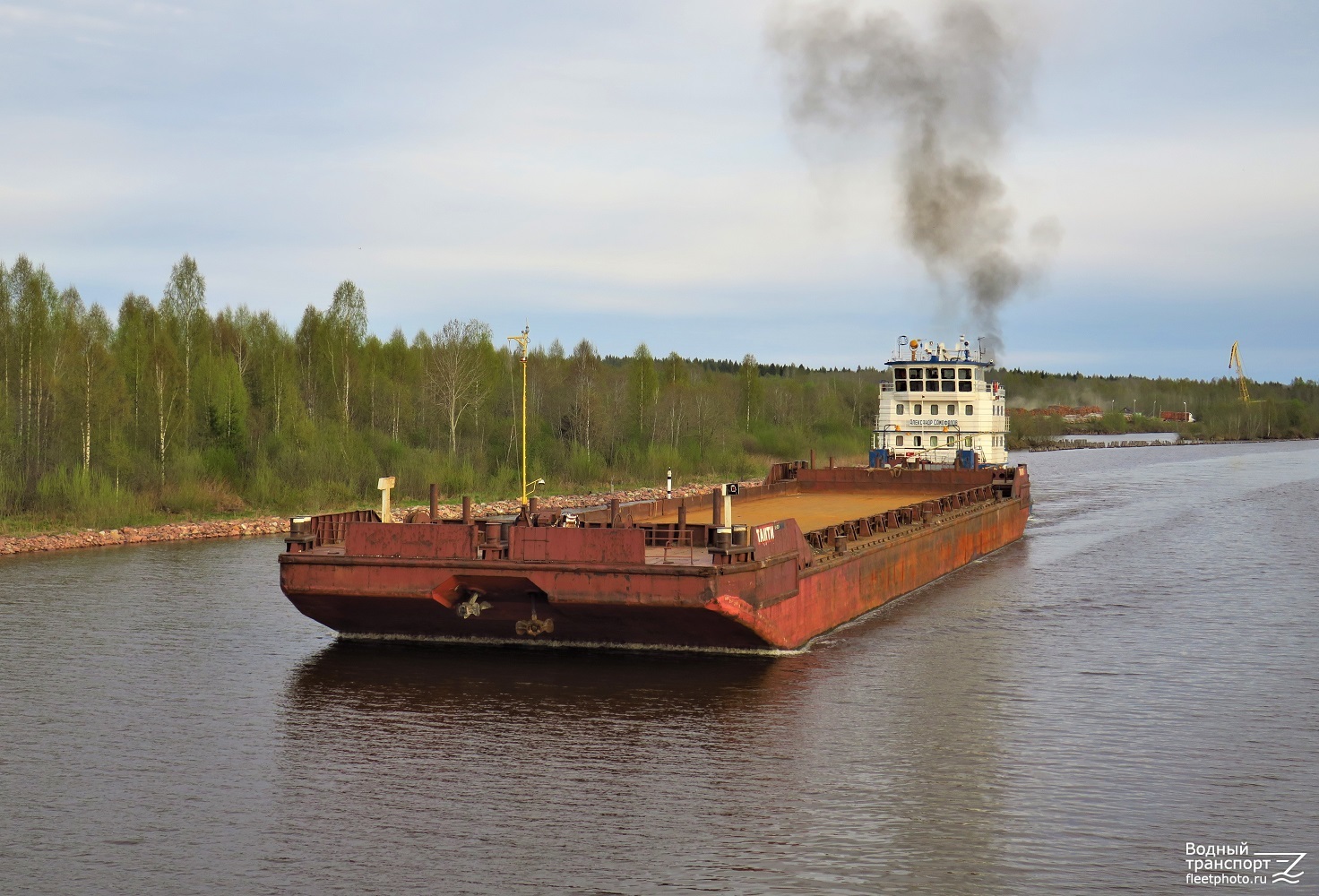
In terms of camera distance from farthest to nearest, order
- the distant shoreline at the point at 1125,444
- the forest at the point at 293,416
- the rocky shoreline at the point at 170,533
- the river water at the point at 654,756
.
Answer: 1. the distant shoreline at the point at 1125,444
2. the forest at the point at 293,416
3. the rocky shoreline at the point at 170,533
4. the river water at the point at 654,756

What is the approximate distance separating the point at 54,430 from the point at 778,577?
112ft

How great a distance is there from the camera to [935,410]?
46.8 meters

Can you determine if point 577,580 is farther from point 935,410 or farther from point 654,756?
point 935,410

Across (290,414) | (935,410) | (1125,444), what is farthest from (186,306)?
(1125,444)

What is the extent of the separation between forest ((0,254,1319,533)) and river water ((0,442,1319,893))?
19.4 metres

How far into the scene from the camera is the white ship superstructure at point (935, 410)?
45812 millimetres

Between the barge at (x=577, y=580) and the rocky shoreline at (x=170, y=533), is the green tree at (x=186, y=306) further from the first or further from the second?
the barge at (x=577, y=580)

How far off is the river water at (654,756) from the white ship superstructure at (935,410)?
820 inches

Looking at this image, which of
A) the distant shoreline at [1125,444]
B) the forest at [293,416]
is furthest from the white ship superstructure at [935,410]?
the distant shoreline at [1125,444]

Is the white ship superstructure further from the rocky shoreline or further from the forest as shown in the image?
the forest

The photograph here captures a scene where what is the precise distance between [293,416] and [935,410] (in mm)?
26790

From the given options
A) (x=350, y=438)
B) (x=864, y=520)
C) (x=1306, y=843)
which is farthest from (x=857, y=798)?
(x=350, y=438)

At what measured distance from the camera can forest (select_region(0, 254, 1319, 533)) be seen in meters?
43.1

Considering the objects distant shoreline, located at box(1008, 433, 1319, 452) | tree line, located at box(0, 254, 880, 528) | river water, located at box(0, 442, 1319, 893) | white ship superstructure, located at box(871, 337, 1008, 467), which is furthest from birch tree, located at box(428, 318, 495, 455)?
distant shoreline, located at box(1008, 433, 1319, 452)
